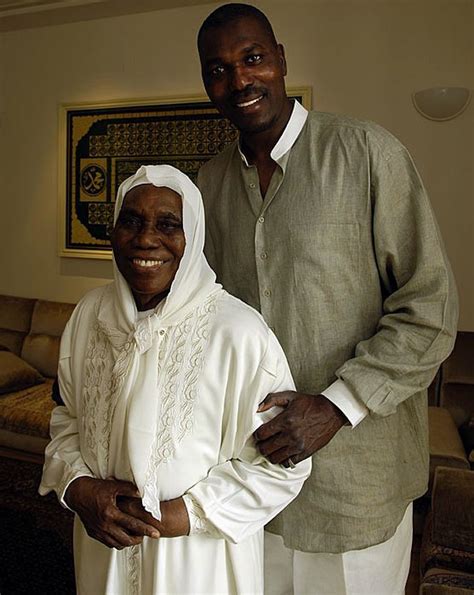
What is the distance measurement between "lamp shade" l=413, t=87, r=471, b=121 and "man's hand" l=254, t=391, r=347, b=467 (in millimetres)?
2660

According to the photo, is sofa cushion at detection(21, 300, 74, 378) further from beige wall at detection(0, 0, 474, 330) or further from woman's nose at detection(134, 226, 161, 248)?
woman's nose at detection(134, 226, 161, 248)

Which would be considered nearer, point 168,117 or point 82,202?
point 168,117

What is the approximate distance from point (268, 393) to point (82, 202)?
355cm

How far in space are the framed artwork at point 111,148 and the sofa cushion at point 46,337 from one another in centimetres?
41

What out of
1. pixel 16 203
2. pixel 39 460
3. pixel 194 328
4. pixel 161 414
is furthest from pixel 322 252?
pixel 16 203

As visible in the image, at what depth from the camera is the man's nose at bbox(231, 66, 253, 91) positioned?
50.8 inches

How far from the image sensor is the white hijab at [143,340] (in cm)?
113

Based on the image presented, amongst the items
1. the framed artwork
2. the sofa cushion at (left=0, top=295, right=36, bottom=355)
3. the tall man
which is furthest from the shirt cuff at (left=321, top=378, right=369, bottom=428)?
the sofa cushion at (left=0, top=295, right=36, bottom=355)

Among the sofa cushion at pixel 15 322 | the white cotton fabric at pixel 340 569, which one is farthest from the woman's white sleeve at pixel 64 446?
the sofa cushion at pixel 15 322

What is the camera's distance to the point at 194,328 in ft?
3.86

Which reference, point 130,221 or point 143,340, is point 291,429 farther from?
point 130,221

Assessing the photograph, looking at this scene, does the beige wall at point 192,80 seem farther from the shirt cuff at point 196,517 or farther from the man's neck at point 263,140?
the shirt cuff at point 196,517

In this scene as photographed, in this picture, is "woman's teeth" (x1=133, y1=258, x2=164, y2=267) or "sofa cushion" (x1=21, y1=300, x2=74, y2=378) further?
"sofa cushion" (x1=21, y1=300, x2=74, y2=378)

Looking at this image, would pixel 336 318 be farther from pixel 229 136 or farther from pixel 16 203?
pixel 16 203
